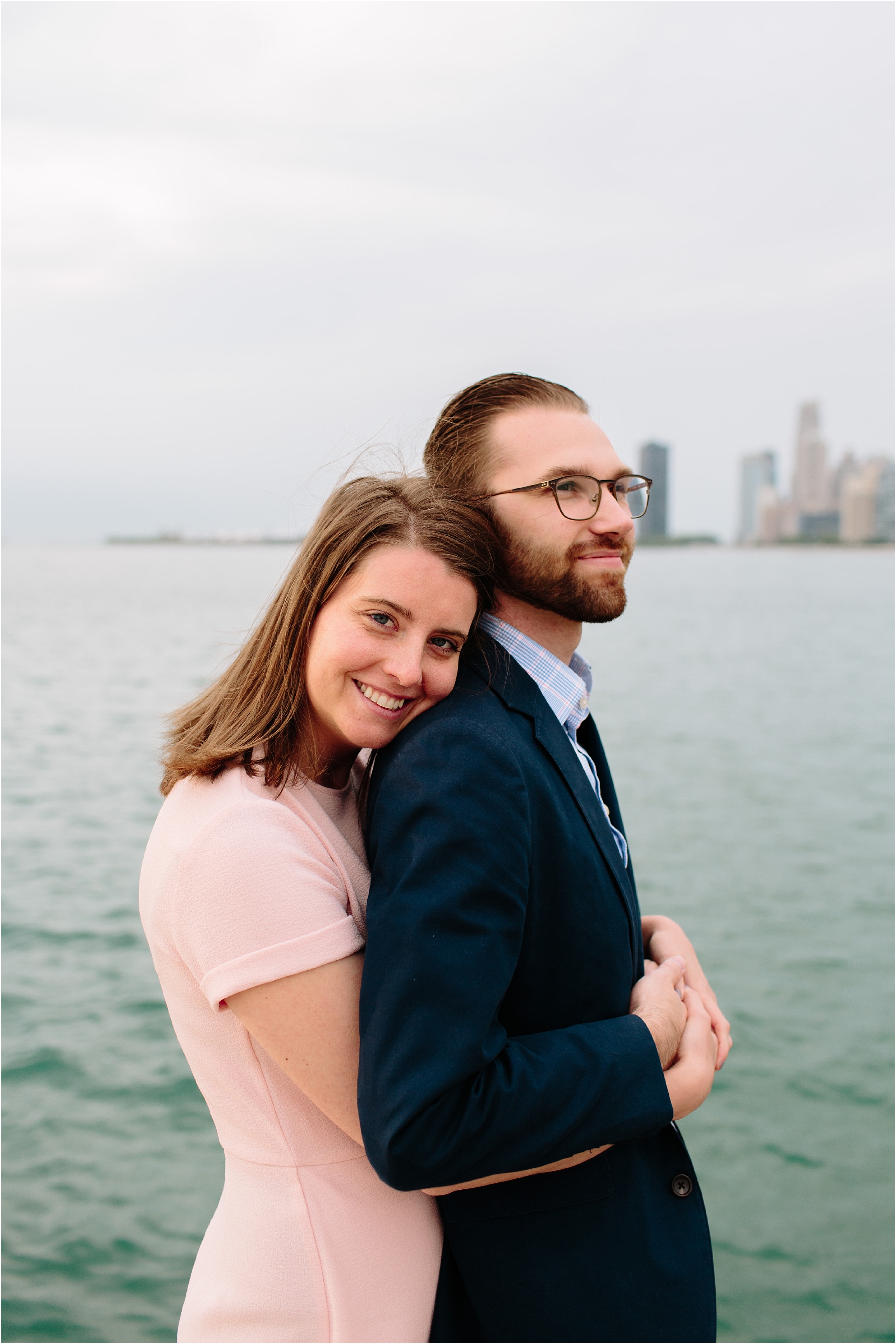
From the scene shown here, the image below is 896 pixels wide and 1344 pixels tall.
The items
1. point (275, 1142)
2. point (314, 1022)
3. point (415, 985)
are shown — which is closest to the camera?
point (415, 985)

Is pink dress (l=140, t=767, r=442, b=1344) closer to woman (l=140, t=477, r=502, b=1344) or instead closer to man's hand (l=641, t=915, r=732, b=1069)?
woman (l=140, t=477, r=502, b=1344)

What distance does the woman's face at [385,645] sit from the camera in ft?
5.99

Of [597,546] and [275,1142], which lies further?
[597,546]

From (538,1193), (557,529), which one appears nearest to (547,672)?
(557,529)

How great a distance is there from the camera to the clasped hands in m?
1.80

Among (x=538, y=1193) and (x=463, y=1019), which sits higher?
(x=463, y=1019)

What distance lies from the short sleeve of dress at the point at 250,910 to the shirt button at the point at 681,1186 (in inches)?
33.8

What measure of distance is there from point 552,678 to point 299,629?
22.0 inches

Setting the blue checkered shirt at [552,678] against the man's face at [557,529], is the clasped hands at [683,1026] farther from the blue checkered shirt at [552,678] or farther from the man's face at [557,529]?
the man's face at [557,529]

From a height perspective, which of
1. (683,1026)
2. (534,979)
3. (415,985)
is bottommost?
(683,1026)

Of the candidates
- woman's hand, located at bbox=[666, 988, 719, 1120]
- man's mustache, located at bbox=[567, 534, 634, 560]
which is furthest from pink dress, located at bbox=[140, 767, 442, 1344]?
man's mustache, located at bbox=[567, 534, 634, 560]

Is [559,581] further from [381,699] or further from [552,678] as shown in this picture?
[381,699]

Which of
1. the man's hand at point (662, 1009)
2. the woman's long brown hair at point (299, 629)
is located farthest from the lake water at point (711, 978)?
the man's hand at point (662, 1009)

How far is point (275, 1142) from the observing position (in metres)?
1.76
